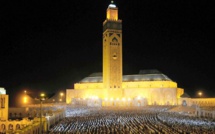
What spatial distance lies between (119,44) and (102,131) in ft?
180

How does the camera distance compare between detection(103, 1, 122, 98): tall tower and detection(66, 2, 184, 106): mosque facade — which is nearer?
detection(66, 2, 184, 106): mosque facade

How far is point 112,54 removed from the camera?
272 feet

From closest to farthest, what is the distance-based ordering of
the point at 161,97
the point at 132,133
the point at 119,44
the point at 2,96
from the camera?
the point at 132,133 < the point at 2,96 < the point at 161,97 < the point at 119,44

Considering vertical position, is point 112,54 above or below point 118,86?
above

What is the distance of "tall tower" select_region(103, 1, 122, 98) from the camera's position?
268 ft

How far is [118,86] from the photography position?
82.1 m

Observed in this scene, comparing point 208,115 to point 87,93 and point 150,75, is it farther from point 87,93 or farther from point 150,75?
point 87,93

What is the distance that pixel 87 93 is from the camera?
86.1 meters

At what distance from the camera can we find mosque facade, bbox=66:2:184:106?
77812mm

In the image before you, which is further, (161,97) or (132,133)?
(161,97)

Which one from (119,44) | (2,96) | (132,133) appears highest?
(119,44)

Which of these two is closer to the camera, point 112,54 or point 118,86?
point 118,86

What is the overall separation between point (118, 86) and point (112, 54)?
29.9 ft

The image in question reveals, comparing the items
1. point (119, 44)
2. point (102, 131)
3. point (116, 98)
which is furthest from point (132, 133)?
point (119, 44)
